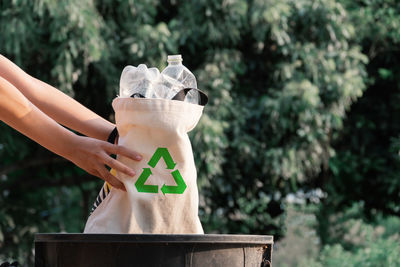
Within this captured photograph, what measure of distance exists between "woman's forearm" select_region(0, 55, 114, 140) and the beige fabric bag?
25 centimetres

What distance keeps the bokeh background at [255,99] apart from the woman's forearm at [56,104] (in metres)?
3.37

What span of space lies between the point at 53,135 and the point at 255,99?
483 cm

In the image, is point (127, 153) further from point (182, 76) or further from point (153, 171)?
point (182, 76)

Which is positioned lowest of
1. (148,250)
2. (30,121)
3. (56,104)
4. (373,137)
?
(148,250)

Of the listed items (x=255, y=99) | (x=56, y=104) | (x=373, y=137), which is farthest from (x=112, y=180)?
(x=373, y=137)

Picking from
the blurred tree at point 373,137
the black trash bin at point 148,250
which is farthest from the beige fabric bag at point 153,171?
the blurred tree at point 373,137

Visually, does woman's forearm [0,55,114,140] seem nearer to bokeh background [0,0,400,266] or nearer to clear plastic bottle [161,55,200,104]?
clear plastic bottle [161,55,200,104]

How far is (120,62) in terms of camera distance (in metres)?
6.32

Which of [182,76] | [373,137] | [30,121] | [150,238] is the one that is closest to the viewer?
[150,238]

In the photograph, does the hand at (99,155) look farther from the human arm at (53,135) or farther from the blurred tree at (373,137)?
the blurred tree at (373,137)

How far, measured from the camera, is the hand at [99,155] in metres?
1.95

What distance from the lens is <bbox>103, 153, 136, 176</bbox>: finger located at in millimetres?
1950

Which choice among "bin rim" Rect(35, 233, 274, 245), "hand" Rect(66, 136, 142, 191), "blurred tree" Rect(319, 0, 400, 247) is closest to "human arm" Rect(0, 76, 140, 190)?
"hand" Rect(66, 136, 142, 191)

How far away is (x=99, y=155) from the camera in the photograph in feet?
6.38
